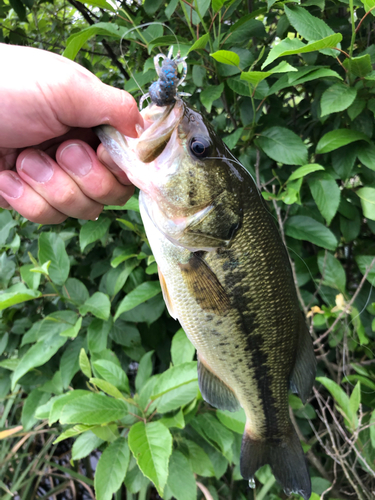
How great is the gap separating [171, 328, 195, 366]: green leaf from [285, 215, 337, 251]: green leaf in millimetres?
676

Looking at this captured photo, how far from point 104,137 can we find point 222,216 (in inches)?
14.9

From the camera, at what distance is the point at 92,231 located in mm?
1496

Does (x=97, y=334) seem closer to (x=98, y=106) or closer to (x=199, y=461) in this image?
(x=199, y=461)

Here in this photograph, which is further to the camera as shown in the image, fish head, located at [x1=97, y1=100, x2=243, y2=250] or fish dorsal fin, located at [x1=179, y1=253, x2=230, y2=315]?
fish dorsal fin, located at [x1=179, y1=253, x2=230, y2=315]

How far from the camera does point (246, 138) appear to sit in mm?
1422

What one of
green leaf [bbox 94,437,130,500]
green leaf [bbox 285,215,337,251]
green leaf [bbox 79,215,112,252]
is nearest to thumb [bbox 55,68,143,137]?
green leaf [bbox 79,215,112,252]

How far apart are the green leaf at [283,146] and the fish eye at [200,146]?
2.03 ft

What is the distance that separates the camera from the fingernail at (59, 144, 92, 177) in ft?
Answer: 3.13

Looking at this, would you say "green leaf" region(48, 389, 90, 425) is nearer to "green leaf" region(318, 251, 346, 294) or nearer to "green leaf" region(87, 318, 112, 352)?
"green leaf" region(87, 318, 112, 352)

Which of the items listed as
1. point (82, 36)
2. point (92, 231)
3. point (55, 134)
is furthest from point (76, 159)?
point (92, 231)

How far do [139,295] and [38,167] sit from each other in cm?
67

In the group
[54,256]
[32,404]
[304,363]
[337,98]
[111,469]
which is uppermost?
[337,98]

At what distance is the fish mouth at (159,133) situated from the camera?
78cm

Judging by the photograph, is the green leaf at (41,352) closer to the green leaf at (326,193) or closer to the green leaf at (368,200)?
the green leaf at (326,193)
